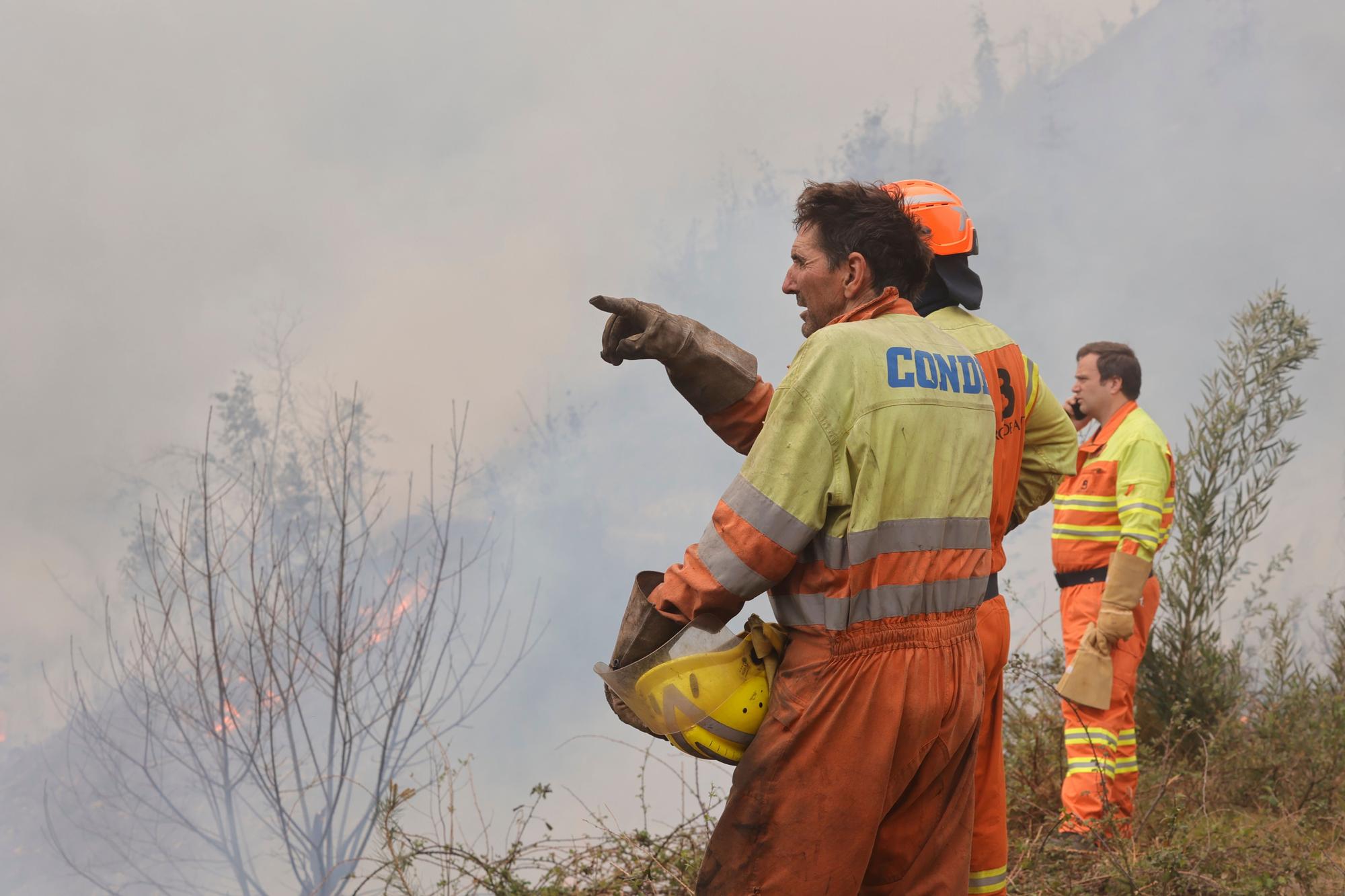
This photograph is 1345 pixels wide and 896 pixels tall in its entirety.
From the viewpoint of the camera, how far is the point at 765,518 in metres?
2.11

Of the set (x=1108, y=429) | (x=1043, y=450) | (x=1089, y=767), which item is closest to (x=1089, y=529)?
(x=1108, y=429)

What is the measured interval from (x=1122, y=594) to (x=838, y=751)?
3.46m

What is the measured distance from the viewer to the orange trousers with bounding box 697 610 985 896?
83.2 inches

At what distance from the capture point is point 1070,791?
196 inches

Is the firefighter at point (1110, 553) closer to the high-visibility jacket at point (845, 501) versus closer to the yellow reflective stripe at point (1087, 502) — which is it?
the yellow reflective stripe at point (1087, 502)

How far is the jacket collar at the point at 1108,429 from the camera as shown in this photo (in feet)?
18.0

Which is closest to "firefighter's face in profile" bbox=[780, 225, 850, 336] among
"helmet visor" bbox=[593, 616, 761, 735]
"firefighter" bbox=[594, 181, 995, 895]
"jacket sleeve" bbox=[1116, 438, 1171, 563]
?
"firefighter" bbox=[594, 181, 995, 895]

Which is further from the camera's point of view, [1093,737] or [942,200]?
[1093,737]

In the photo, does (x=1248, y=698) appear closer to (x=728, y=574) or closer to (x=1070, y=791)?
(x=1070, y=791)

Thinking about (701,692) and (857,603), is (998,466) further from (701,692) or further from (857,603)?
(701,692)

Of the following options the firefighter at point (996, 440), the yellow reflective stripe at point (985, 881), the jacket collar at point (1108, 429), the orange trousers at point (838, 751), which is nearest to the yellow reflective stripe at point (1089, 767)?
the jacket collar at point (1108, 429)

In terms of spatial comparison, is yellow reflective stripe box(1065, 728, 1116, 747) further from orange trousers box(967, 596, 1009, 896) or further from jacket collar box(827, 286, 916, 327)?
jacket collar box(827, 286, 916, 327)

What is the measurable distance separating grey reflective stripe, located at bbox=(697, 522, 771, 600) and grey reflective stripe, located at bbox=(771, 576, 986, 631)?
130 mm

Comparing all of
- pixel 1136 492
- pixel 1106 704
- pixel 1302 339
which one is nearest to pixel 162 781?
pixel 1106 704
